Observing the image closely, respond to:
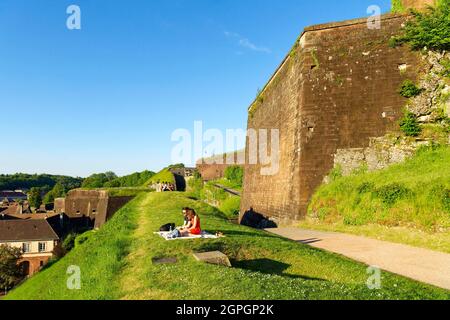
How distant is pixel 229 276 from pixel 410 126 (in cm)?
1350

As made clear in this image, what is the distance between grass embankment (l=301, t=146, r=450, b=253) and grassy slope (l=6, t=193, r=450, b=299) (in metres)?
3.85

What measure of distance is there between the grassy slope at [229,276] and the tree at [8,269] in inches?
1201

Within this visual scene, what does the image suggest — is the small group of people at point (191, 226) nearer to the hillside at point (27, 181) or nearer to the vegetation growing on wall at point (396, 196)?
the vegetation growing on wall at point (396, 196)

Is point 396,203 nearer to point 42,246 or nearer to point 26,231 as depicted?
point 42,246

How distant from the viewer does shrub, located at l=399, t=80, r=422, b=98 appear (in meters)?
15.6

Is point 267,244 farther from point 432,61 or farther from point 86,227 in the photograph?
point 86,227

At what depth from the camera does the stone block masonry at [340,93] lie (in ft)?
52.7

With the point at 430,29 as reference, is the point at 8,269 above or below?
below

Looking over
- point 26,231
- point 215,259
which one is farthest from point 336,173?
point 26,231

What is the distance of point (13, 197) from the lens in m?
137

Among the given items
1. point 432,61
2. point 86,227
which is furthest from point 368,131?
point 86,227

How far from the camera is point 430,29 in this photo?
15336 millimetres

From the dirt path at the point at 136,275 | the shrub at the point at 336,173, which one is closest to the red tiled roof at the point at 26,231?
the shrub at the point at 336,173

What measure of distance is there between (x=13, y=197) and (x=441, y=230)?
519 ft
